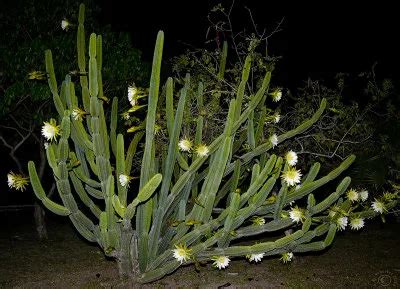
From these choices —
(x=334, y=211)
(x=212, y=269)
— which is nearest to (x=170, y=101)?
(x=334, y=211)

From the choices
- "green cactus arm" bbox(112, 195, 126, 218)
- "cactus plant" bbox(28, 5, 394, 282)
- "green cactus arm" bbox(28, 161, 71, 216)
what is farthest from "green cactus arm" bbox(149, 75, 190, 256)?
"green cactus arm" bbox(28, 161, 71, 216)

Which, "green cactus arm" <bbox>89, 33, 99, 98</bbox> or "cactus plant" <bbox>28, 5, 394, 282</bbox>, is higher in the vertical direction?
"green cactus arm" <bbox>89, 33, 99, 98</bbox>

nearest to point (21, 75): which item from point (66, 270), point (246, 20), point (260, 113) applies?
point (66, 270)

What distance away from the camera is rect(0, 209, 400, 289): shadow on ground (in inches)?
223

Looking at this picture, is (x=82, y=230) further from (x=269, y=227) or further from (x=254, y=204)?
(x=269, y=227)

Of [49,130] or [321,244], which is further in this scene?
[321,244]

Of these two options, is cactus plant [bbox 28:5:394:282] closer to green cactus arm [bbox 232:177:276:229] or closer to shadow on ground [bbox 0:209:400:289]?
green cactus arm [bbox 232:177:276:229]

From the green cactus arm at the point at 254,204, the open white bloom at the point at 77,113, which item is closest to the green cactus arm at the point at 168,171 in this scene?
the green cactus arm at the point at 254,204

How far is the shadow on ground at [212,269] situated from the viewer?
566 cm

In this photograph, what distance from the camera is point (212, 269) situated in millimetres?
6133

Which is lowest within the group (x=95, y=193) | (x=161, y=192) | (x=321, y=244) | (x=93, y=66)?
(x=321, y=244)

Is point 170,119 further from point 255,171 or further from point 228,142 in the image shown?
point 255,171

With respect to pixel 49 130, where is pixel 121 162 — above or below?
below

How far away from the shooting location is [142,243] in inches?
188
